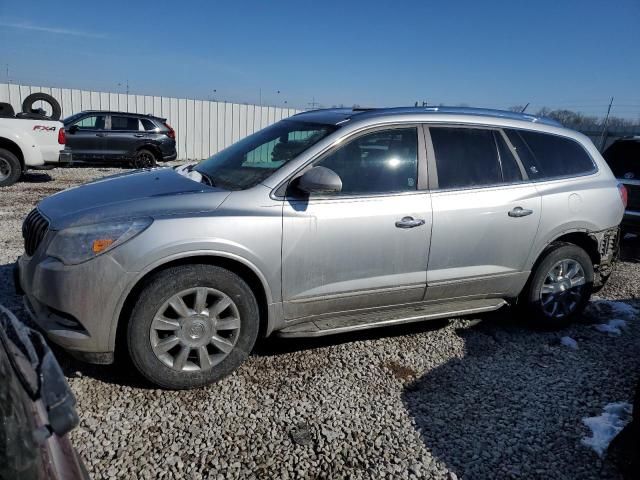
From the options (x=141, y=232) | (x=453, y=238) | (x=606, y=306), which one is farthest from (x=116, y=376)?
(x=606, y=306)

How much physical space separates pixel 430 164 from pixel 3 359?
3073mm

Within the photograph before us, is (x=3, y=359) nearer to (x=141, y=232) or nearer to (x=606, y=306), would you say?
(x=141, y=232)

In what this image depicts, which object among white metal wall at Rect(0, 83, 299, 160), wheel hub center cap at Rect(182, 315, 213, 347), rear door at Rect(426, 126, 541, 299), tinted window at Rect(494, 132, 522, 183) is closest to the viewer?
wheel hub center cap at Rect(182, 315, 213, 347)

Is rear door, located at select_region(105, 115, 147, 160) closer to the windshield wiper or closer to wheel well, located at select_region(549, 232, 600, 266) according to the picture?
the windshield wiper

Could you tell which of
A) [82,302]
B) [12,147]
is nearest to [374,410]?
[82,302]

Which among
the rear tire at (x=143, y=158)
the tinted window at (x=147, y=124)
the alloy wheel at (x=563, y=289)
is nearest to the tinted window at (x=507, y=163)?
the alloy wheel at (x=563, y=289)

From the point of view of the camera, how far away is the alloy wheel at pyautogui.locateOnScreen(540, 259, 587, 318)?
14.2 feet

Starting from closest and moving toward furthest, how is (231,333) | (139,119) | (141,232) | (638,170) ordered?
1. (141,232)
2. (231,333)
3. (638,170)
4. (139,119)

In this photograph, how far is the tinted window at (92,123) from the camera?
13764 millimetres

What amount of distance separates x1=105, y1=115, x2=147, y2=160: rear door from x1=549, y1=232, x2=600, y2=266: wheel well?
40.9 feet

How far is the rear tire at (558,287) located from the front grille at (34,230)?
12.1ft

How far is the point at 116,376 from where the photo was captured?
3318mm

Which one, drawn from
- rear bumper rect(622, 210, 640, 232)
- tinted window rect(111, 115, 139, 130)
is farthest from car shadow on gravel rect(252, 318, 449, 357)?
tinted window rect(111, 115, 139, 130)

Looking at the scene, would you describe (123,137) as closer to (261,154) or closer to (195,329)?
(261,154)
